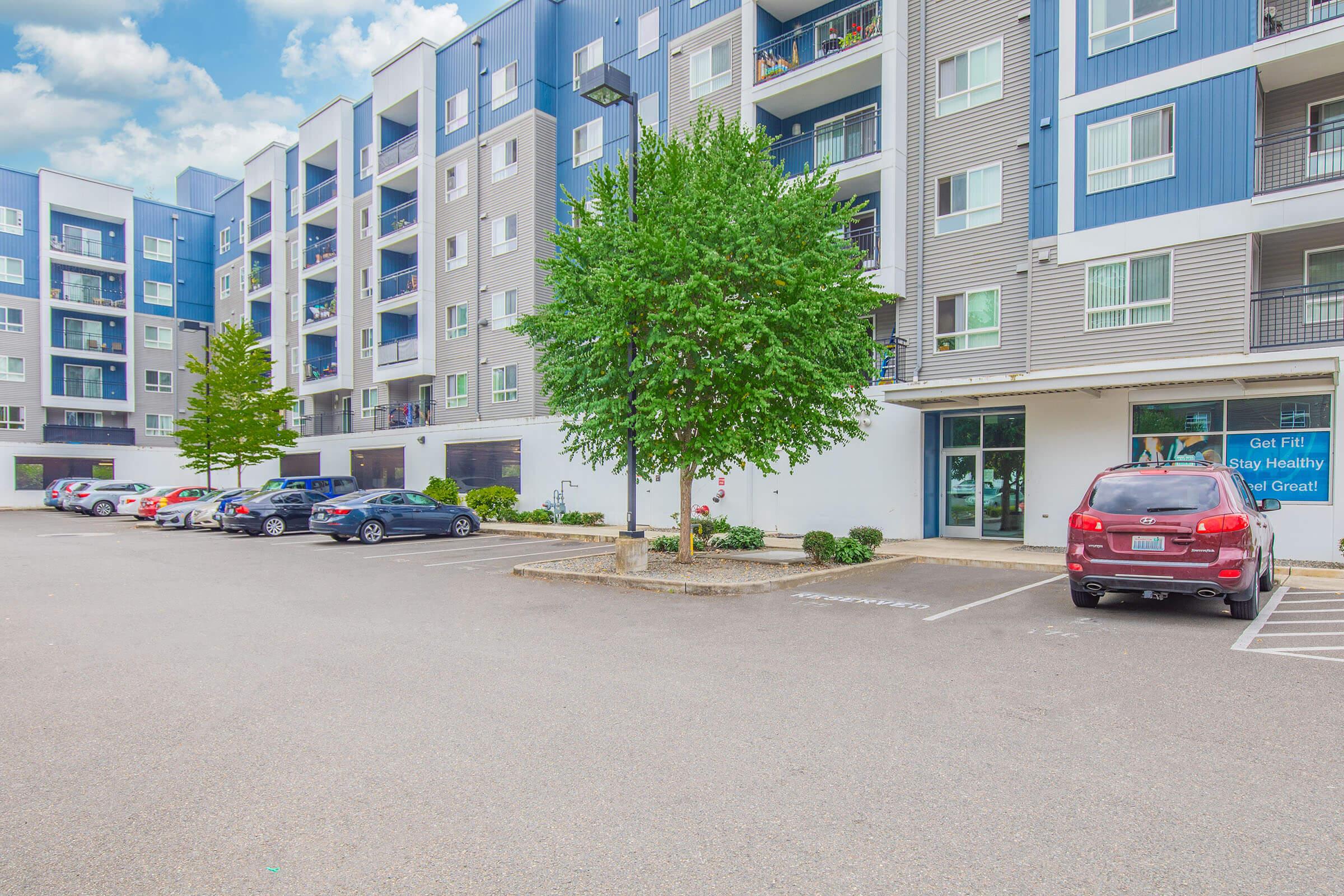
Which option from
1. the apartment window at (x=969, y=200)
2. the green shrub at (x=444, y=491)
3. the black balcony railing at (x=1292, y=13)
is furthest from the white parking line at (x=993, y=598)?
the green shrub at (x=444, y=491)

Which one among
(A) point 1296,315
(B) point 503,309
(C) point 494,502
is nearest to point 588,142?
(B) point 503,309

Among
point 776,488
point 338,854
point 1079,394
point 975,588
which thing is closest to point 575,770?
point 338,854

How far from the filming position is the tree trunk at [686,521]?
47.1 feet

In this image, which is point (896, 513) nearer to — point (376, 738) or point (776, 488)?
point (776, 488)

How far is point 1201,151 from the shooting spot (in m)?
15.3

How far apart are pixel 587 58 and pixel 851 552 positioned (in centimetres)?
2222

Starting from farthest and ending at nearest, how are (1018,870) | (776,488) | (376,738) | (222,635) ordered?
1. (776,488)
2. (222,635)
3. (376,738)
4. (1018,870)

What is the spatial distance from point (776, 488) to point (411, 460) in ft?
57.3

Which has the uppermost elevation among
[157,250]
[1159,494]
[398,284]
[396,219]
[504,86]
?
[504,86]

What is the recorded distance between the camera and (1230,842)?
3709mm

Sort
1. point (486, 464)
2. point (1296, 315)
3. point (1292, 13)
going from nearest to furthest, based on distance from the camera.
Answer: point (1296, 315)
point (1292, 13)
point (486, 464)

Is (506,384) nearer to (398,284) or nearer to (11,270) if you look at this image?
(398,284)

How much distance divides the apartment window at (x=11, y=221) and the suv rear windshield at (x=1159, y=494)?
5388 cm

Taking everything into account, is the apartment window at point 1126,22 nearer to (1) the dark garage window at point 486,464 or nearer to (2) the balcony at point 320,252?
(1) the dark garage window at point 486,464
